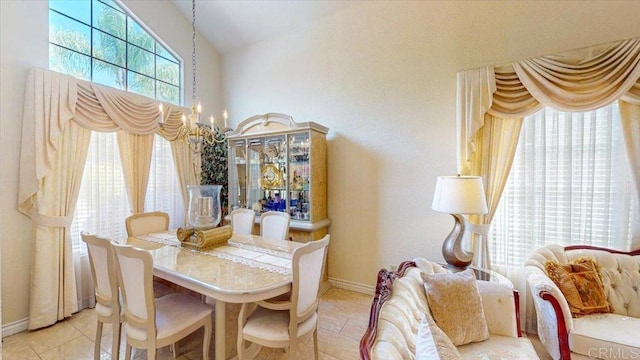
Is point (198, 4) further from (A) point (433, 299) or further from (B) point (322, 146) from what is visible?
(A) point (433, 299)

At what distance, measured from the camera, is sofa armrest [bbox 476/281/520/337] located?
6.39 feet

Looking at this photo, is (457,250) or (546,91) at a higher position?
(546,91)

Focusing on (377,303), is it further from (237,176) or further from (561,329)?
(237,176)

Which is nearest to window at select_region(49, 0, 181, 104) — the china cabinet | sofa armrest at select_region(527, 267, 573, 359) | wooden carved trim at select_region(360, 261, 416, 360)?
the china cabinet

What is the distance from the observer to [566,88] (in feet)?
7.63

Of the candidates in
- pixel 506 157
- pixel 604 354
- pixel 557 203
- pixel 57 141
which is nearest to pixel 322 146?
pixel 506 157

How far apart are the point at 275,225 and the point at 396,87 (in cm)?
199

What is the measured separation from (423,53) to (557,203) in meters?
1.89

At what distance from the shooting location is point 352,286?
3.48 metres

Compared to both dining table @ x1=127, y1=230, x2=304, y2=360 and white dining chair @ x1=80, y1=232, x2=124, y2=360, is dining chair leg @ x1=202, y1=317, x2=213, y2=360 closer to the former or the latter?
dining table @ x1=127, y1=230, x2=304, y2=360

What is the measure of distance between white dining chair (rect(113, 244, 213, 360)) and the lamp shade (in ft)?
6.78

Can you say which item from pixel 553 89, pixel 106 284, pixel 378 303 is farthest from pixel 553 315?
pixel 106 284

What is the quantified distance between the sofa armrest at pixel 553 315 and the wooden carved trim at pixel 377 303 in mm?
890

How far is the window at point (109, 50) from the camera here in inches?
118
